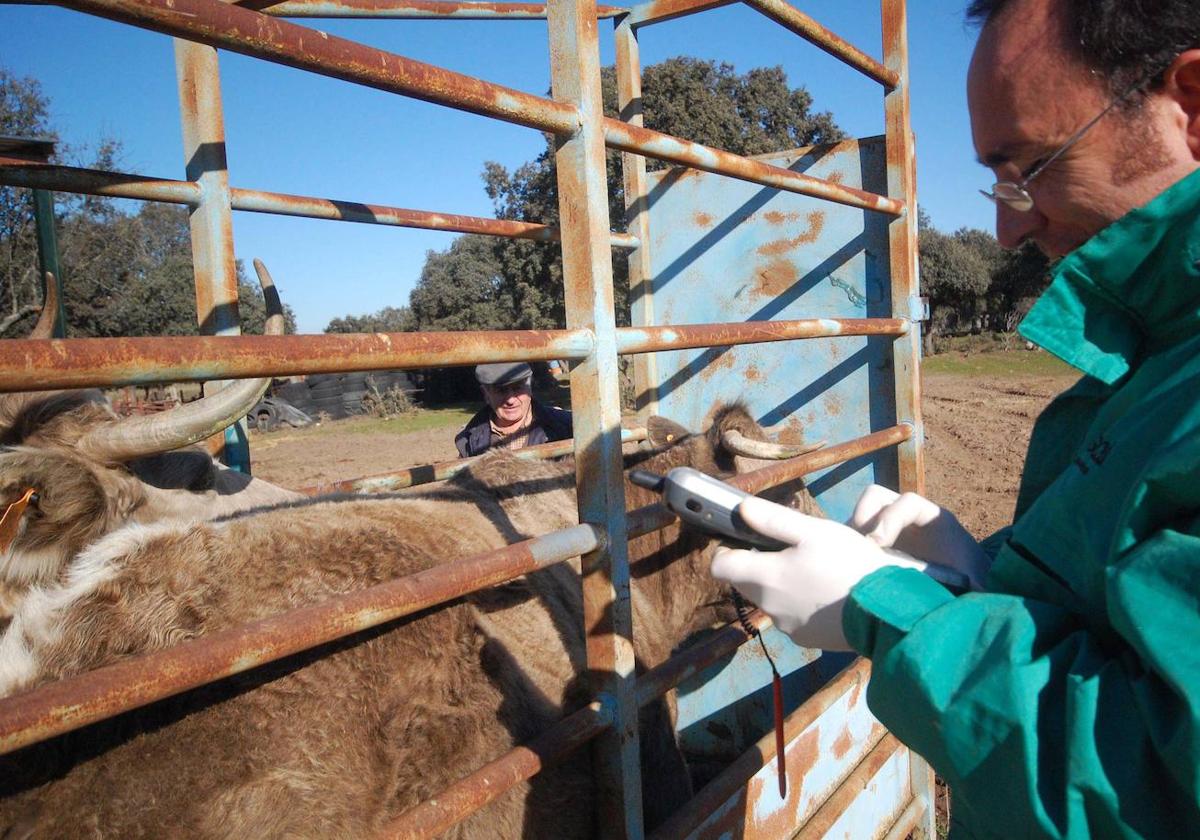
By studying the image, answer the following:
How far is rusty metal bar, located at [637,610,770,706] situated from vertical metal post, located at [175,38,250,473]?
2.03 meters

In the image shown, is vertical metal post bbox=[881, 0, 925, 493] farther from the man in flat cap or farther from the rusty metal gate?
the man in flat cap

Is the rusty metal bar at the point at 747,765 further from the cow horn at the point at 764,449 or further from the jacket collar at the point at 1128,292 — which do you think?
the jacket collar at the point at 1128,292

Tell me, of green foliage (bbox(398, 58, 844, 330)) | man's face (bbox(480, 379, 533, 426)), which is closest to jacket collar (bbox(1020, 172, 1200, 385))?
man's face (bbox(480, 379, 533, 426))

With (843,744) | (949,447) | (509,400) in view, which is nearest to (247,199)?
(509,400)

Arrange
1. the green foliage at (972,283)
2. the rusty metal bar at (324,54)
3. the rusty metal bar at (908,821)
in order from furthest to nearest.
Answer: the green foliage at (972,283) → the rusty metal bar at (908,821) → the rusty metal bar at (324,54)

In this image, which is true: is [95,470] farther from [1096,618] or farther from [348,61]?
[1096,618]

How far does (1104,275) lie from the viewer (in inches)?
42.2

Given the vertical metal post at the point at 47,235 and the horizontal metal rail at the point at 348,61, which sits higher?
the vertical metal post at the point at 47,235

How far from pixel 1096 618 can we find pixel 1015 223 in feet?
2.24

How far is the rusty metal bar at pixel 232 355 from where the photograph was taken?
38.5 inches

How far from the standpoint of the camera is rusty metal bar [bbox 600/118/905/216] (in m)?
1.85

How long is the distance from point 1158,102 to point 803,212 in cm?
294

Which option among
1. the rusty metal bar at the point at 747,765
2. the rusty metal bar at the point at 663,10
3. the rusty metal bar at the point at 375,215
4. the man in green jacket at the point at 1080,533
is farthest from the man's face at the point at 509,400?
the man in green jacket at the point at 1080,533

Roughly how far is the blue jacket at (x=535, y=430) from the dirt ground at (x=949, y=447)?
257 cm
